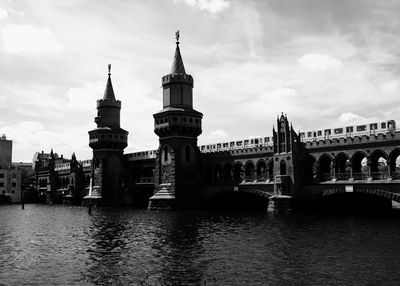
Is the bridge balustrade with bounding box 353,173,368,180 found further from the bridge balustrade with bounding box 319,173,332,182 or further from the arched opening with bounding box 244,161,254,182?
the arched opening with bounding box 244,161,254,182

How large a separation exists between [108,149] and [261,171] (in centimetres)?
3551

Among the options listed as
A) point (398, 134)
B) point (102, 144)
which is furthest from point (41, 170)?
point (398, 134)

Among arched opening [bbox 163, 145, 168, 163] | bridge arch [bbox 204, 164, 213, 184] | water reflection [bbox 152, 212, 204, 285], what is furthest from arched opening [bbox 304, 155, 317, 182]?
arched opening [bbox 163, 145, 168, 163]

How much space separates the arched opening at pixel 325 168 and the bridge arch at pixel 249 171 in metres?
11.1

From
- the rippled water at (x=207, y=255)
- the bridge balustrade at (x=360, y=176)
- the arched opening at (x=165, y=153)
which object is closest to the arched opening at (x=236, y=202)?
the arched opening at (x=165, y=153)

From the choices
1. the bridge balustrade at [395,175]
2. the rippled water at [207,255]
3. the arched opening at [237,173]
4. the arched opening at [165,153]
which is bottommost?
the rippled water at [207,255]

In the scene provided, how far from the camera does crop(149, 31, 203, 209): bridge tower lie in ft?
228

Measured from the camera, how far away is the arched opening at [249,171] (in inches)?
2630

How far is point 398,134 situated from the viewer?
166 ft

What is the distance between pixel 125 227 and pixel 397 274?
2887 cm

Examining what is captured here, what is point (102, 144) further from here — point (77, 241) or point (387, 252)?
point (387, 252)

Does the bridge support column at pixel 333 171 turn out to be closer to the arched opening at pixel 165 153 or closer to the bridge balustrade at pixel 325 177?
the bridge balustrade at pixel 325 177

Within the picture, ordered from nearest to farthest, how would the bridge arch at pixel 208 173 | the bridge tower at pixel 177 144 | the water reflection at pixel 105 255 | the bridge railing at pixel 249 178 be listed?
the water reflection at pixel 105 255
the bridge railing at pixel 249 178
the bridge tower at pixel 177 144
the bridge arch at pixel 208 173

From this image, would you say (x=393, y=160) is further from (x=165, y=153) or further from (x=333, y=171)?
(x=165, y=153)
